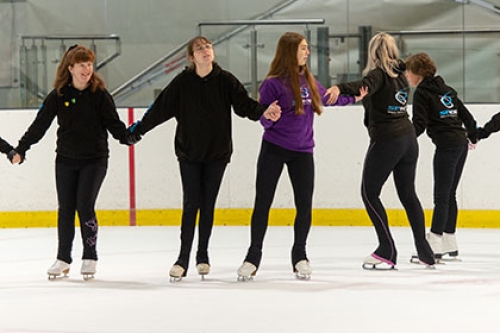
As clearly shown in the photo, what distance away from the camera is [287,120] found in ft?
18.1

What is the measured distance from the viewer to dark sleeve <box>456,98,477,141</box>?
6.46m

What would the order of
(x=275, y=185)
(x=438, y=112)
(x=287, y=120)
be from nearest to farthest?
1. (x=287, y=120)
2. (x=275, y=185)
3. (x=438, y=112)

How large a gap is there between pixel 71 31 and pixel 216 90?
4491 mm

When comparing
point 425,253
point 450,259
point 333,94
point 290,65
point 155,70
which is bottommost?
point 450,259

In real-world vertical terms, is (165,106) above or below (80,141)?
above

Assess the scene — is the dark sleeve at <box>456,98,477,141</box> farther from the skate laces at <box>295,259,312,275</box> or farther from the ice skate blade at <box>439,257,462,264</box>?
the skate laces at <box>295,259,312,275</box>

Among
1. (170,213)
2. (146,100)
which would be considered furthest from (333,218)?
(146,100)

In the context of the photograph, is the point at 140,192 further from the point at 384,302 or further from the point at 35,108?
the point at 384,302

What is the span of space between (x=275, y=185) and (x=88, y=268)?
113 centimetres

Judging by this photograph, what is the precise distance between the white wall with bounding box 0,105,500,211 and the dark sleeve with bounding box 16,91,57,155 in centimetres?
313

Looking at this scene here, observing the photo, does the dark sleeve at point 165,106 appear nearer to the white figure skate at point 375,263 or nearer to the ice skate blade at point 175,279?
the ice skate blade at point 175,279

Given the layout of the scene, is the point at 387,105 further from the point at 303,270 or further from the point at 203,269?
the point at 203,269

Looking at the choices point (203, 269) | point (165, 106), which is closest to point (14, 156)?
point (165, 106)

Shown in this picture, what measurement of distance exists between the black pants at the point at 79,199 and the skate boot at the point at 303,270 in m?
1.13
